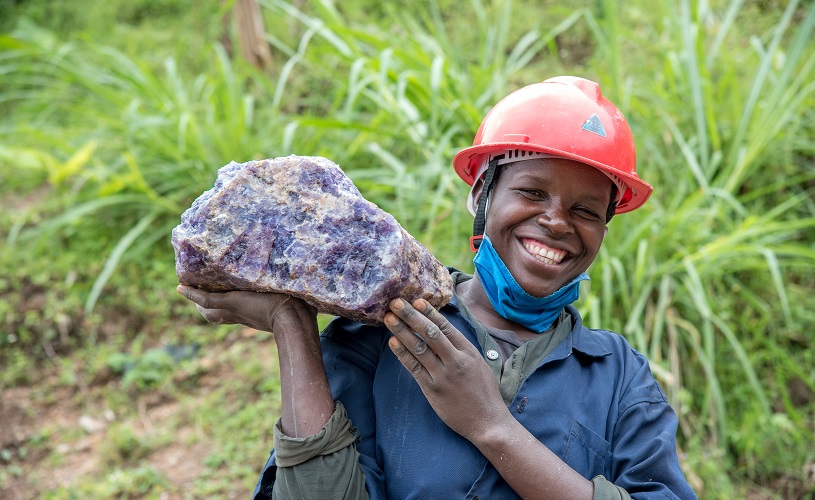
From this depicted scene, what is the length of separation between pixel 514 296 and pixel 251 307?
553 mm

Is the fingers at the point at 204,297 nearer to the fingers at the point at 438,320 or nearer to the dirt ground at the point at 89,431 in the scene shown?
the fingers at the point at 438,320

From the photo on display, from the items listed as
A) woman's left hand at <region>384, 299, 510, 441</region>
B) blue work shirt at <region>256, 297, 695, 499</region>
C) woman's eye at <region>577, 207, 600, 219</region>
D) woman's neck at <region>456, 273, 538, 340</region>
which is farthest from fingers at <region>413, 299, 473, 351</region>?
woman's eye at <region>577, 207, 600, 219</region>

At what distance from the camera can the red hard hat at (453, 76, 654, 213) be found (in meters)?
1.65

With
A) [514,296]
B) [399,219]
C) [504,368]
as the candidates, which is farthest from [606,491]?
[399,219]

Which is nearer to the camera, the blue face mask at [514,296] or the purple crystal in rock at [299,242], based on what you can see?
the purple crystal in rock at [299,242]

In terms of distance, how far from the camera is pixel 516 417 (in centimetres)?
156

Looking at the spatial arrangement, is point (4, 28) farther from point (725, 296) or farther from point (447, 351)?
point (447, 351)

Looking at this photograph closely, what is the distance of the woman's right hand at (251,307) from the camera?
1.48 meters

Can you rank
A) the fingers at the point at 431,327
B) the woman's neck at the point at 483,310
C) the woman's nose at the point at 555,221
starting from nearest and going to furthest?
1. the fingers at the point at 431,327
2. the woman's nose at the point at 555,221
3. the woman's neck at the point at 483,310

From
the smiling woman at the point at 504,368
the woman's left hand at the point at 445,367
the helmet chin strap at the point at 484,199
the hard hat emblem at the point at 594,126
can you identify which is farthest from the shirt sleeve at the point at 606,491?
the hard hat emblem at the point at 594,126

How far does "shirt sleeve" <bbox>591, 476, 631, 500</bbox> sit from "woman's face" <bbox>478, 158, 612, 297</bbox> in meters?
0.39

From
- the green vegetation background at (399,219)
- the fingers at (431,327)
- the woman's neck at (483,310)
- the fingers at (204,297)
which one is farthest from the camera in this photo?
the green vegetation background at (399,219)

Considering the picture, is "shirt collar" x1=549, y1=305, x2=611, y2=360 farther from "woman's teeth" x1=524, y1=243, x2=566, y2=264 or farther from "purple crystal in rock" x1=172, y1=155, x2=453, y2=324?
"purple crystal in rock" x1=172, y1=155, x2=453, y2=324

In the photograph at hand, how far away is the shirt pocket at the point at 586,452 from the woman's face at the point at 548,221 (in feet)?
0.95
